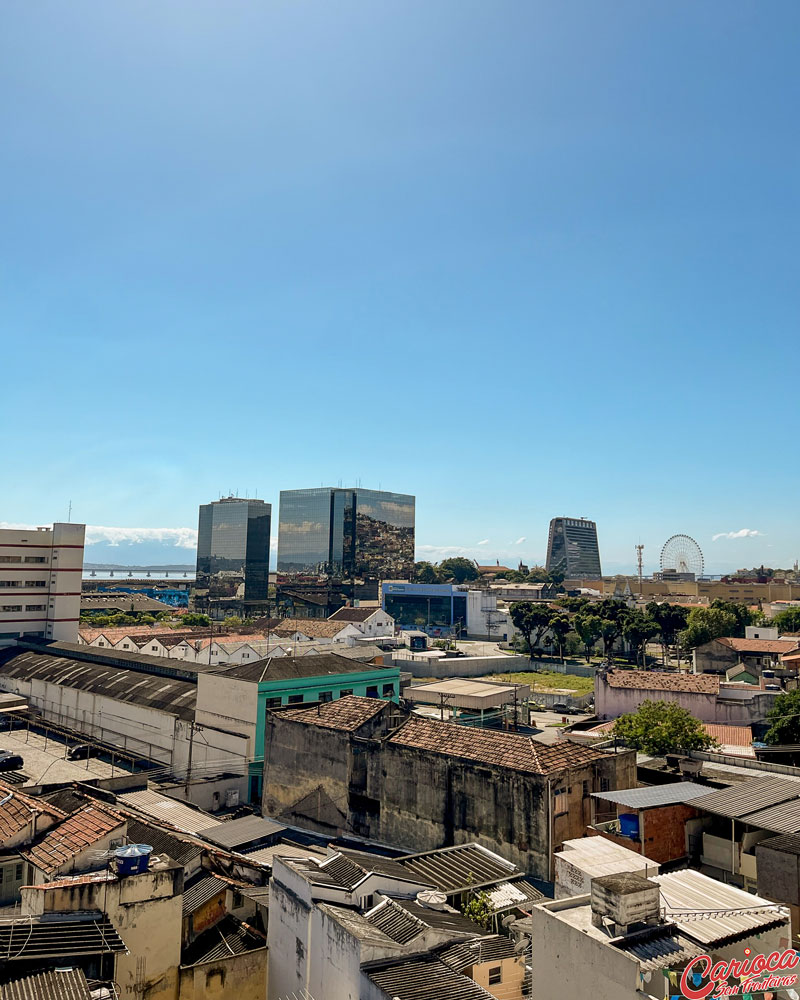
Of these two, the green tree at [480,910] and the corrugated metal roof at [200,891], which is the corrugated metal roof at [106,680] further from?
the green tree at [480,910]

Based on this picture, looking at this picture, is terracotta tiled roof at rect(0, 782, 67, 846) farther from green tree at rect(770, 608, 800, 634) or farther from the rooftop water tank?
green tree at rect(770, 608, 800, 634)

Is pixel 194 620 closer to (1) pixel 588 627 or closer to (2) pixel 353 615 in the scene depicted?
(2) pixel 353 615

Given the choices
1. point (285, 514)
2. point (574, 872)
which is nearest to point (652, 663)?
point (574, 872)

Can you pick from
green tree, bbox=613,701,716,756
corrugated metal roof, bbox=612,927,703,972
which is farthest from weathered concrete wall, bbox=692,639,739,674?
corrugated metal roof, bbox=612,927,703,972

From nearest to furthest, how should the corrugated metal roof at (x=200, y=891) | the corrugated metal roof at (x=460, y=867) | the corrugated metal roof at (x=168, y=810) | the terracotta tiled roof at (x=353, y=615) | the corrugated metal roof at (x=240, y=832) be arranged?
1. the corrugated metal roof at (x=200, y=891)
2. the corrugated metal roof at (x=460, y=867)
3. the corrugated metal roof at (x=240, y=832)
4. the corrugated metal roof at (x=168, y=810)
5. the terracotta tiled roof at (x=353, y=615)

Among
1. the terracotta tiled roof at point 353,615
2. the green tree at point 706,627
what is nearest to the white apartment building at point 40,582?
A: the terracotta tiled roof at point 353,615

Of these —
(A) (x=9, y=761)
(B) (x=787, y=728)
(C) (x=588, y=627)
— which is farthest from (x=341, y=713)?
(C) (x=588, y=627)
